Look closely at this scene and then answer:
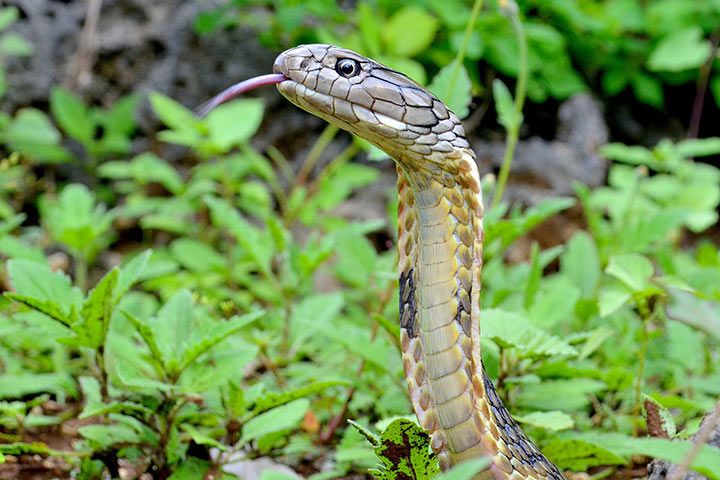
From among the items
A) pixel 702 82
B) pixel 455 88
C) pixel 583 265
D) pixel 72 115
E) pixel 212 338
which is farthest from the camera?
pixel 702 82

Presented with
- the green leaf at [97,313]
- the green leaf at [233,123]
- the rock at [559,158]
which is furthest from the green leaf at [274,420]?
the rock at [559,158]

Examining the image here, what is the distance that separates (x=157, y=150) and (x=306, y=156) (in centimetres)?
85

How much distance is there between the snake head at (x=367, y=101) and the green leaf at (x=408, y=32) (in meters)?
2.61

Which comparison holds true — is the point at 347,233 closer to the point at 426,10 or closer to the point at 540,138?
the point at 426,10

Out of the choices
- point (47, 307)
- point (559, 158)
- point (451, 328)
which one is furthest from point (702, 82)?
point (47, 307)

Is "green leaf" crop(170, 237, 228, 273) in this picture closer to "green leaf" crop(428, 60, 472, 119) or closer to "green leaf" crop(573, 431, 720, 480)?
"green leaf" crop(428, 60, 472, 119)

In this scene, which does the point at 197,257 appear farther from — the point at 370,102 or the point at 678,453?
the point at 678,453

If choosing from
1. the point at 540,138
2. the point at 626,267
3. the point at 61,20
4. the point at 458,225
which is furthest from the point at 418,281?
the point at 61,20

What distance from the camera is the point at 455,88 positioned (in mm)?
2508

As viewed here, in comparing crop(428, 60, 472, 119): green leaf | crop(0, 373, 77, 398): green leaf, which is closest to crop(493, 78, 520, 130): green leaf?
crop(428, 60, 472, 119): green leaf

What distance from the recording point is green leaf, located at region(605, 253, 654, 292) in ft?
7.25

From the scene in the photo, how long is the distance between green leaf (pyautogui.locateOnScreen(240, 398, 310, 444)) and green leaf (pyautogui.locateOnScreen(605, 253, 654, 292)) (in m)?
0.82

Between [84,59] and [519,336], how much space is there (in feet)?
12.3

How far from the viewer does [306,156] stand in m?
4.93
